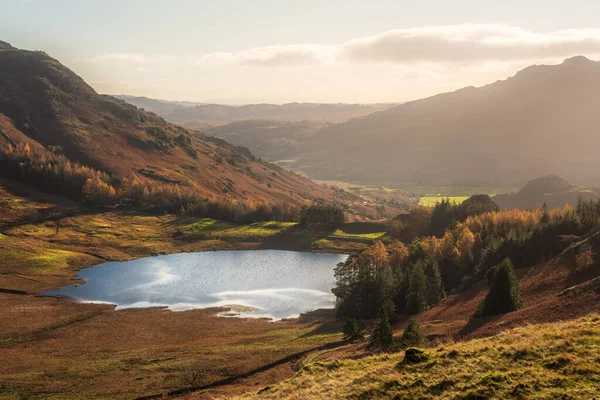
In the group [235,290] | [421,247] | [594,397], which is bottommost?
[235,290]

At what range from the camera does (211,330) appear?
314ft

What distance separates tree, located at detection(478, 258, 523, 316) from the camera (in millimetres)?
61438

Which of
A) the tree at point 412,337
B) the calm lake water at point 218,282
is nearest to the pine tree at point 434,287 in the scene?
the calm lake water at point 218,282

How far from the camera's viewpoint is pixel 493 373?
27547mm

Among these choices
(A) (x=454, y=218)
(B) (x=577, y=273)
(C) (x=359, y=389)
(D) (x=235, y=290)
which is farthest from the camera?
(A) (x=454, y=218)

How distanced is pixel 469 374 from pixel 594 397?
703 cm

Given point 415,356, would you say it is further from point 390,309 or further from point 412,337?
point 390,309

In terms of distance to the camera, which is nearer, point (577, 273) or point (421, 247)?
point (577, 273)

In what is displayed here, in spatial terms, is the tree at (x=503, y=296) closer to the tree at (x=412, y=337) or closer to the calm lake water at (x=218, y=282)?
the tree at (x=412, y=337)

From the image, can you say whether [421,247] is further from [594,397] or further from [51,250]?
[51,250]

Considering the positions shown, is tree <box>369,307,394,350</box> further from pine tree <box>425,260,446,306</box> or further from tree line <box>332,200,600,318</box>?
pine tree <box>425,260,446,306</box>

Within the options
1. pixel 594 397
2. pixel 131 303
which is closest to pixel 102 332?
pixel 131 303

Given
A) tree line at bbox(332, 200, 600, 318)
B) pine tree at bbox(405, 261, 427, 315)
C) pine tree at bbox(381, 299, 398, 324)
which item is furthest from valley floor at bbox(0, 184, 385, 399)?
pine tree at bbox(405, 261, 427, 315)

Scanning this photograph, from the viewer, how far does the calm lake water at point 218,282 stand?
121 meters
